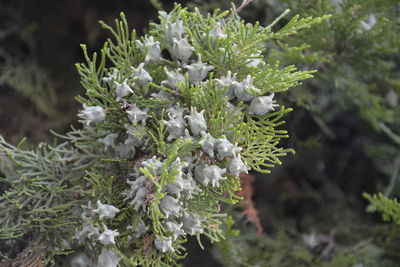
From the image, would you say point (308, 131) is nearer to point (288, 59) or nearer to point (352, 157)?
point (352, 157)

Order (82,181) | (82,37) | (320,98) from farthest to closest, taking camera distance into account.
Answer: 1. (82,37)
2. (320,98)
3. (82,181)

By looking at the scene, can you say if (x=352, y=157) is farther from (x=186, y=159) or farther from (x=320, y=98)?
(x=186, y=159)

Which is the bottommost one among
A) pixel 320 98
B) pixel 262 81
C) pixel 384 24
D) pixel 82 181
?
pixel 82 181

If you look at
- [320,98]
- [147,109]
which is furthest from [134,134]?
[320,98]

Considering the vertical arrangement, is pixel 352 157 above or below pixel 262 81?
below

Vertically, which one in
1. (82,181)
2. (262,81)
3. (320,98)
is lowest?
(82,181)

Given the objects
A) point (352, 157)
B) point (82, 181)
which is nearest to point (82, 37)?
point (82, 181)

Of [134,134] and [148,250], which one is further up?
[134,134]

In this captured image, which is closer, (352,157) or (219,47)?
(219,47)

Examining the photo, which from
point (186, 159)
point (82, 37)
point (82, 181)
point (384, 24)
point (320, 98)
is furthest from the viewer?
point (82, 37)
